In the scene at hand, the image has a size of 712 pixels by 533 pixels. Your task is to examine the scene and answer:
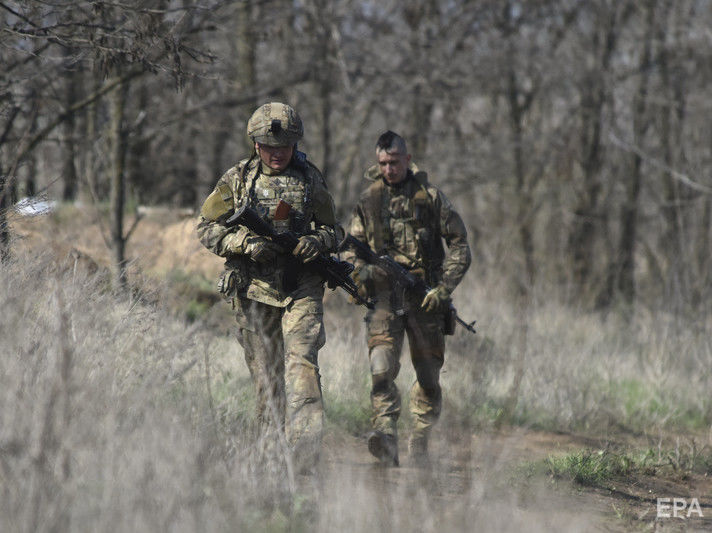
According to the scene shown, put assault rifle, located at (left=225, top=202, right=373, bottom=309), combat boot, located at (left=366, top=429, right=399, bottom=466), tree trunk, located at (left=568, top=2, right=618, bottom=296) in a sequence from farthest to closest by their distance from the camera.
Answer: tree trunk, located at (left=568, top=2, right=618, bottom=296)
combat boot, located at (left=366, top=429, right=399, bottom=466)
assault rifle, located at (left=225, top=202, right=373, bottom=309)

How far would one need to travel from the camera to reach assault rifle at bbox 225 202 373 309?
15.5ft

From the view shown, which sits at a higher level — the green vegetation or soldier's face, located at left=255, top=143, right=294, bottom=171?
soldier's face, located at left=255, top=143, right=294, bottom=171

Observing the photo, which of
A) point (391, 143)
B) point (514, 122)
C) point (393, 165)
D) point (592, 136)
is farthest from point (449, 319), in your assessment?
point (514, 122)

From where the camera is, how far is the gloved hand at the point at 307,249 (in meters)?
4.82

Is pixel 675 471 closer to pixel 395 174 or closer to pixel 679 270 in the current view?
pixel 395 174

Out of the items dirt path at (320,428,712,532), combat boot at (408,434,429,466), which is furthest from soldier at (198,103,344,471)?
combat boot at (408,434,429,466)

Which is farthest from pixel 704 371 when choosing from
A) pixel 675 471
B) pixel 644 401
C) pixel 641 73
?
pixel 641 73

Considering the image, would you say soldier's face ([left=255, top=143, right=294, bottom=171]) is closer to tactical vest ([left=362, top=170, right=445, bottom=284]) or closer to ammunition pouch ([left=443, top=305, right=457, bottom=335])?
tactical vest ([left=362, top=170, right=445, bottom=284])

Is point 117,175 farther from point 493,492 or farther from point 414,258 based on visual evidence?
point 493,492

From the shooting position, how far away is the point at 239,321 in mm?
5109

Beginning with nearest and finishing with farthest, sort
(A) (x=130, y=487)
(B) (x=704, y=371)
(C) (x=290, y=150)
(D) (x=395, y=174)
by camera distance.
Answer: (A) (x=130, y=487), (C) (x=290, y=150), (D) (x=395, y=174), (B) (x=704, y=371)

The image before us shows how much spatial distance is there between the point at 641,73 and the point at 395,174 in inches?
458

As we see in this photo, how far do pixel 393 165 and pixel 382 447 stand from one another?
182 cm

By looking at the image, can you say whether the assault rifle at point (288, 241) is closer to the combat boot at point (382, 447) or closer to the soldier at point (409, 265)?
the soldier at point (409, 265)
